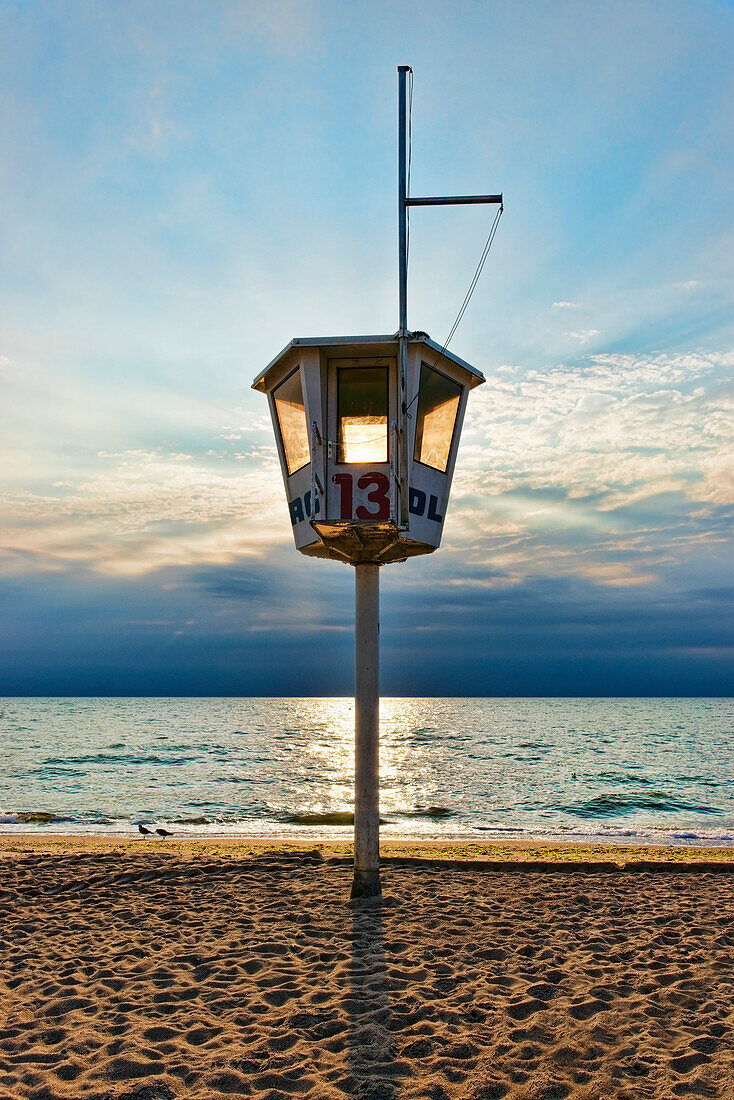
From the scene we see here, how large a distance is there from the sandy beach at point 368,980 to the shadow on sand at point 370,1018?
2cm

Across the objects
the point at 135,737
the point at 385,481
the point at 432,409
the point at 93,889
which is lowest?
the point at 135,737

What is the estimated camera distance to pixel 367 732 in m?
7.75

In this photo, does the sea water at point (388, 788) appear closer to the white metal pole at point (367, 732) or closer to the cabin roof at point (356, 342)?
the white metal pole at point (367, 732)

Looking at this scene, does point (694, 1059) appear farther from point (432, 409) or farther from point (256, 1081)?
point (432, 409)

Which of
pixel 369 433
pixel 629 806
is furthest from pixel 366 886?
pixel 629 806

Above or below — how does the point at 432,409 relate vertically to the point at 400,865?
above

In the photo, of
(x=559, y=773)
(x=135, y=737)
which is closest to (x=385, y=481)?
(x=559, y=773)

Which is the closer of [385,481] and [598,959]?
[598,959]

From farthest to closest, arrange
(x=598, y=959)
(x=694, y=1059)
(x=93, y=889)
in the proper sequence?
(x=93, y=889) < (x=598, y=959) < (x=694, y=1059)

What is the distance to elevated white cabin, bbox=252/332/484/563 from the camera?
7082mm

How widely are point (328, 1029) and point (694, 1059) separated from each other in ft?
7.58

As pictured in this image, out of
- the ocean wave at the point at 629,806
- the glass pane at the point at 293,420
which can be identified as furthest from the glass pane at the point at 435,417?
the ocean wave at the point at 629,806

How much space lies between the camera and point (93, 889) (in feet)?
28.1

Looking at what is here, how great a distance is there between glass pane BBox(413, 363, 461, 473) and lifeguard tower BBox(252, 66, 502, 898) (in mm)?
11
